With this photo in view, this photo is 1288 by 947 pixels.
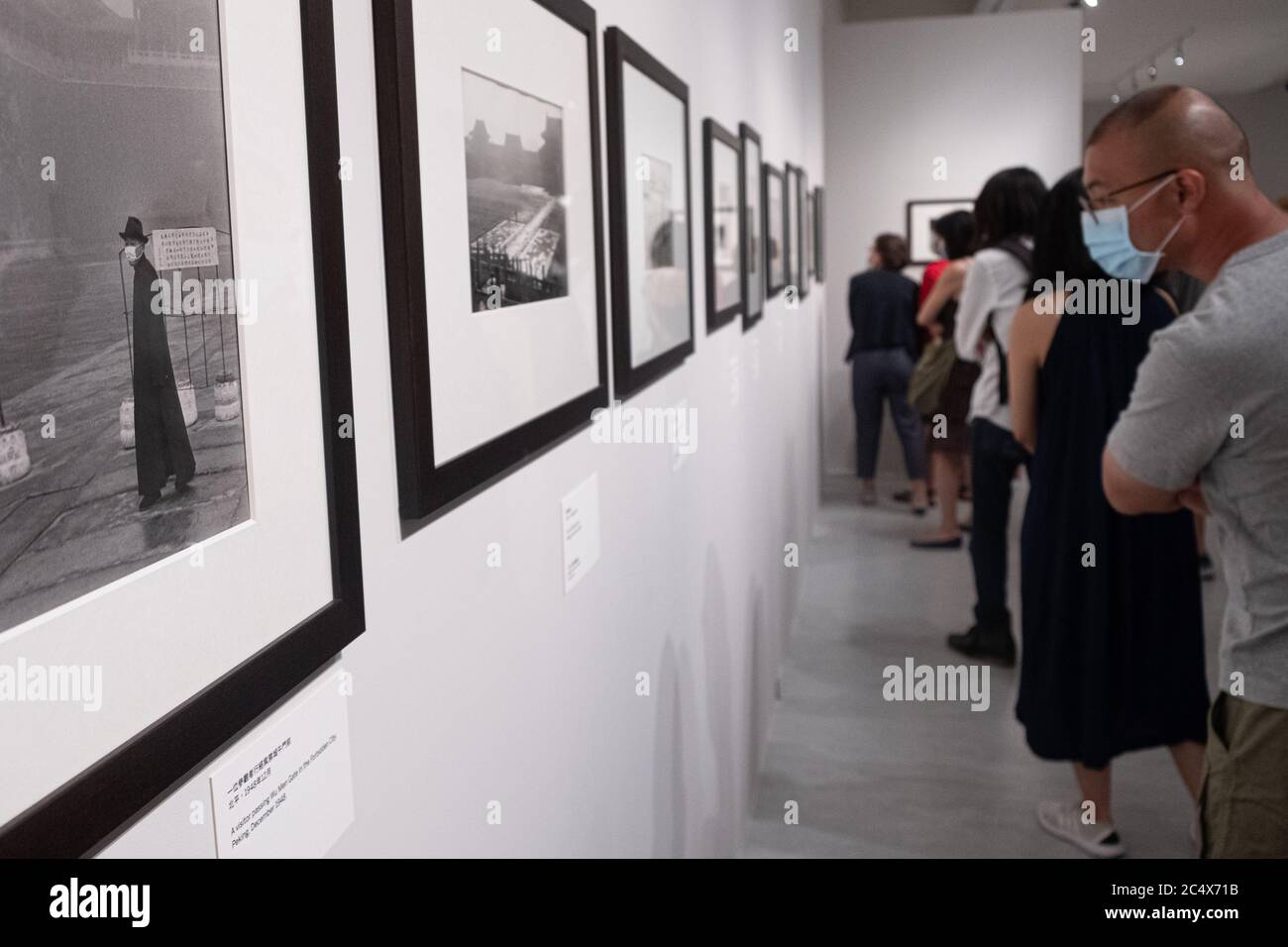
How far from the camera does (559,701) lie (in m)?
1.59

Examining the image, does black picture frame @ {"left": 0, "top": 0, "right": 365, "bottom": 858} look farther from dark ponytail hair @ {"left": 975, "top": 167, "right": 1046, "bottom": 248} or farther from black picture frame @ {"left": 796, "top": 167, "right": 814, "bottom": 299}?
black picture frame @ {"left": 796, "top": 167, "right": 814, "bottom": 299}

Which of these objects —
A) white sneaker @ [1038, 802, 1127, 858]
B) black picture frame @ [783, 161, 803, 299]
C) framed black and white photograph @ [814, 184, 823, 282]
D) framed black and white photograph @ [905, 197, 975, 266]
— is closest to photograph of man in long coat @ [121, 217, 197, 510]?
white sneaker @ [1038, 802, 1127, 858]

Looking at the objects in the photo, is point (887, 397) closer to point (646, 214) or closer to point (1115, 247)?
point (1115, 247)

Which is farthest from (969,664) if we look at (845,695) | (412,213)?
(412,213)

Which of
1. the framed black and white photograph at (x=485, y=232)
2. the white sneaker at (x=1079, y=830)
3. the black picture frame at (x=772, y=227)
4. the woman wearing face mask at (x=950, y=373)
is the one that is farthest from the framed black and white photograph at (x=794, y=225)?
the framed black and white photograph at (x=485, y=232)

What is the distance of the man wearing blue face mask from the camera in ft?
5.25

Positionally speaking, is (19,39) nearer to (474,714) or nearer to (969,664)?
(474,714)

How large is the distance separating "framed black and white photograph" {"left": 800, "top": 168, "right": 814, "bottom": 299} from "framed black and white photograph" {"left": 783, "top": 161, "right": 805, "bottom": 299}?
10 cm

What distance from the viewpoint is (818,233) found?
8031mm

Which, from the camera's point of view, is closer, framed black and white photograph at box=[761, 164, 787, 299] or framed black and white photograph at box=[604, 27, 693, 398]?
framed black and white photograph at box=[604, 27, 693, 398]

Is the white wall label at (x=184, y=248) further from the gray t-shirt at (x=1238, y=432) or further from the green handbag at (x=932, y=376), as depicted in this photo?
the green handbag at (x=932, y=376)

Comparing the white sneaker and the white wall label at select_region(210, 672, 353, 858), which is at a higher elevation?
the white wall label at select_region(210, 672, 353, 858)

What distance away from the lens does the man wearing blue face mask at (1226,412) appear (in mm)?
1602

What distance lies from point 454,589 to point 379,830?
0.27 m
